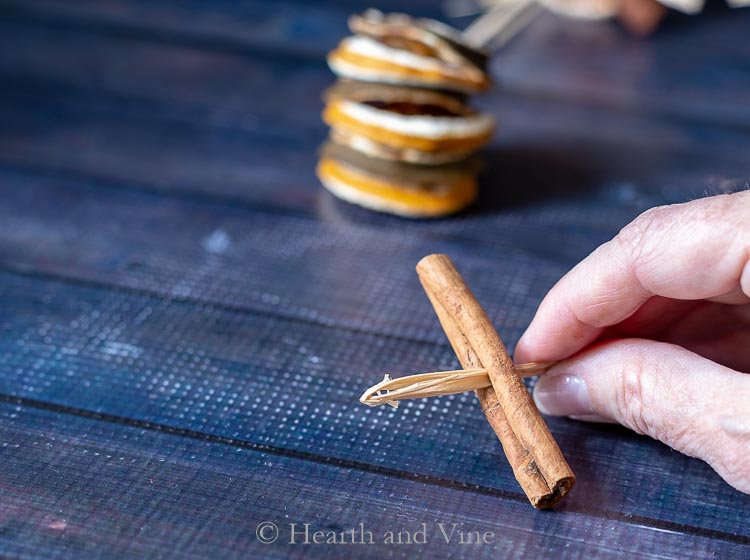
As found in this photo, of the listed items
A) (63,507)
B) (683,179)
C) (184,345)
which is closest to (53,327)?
(184,345)

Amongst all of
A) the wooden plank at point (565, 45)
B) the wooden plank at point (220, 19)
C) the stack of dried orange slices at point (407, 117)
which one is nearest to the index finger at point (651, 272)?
the stack of dried orange slices at point (407, 117)

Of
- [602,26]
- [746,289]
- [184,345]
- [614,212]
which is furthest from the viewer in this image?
[602,26]

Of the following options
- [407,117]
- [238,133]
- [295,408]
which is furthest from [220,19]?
[295,408]

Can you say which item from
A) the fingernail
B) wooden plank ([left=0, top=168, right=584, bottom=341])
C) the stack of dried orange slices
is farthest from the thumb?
the stack of dried orange slices

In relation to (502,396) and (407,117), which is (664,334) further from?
(407,117)

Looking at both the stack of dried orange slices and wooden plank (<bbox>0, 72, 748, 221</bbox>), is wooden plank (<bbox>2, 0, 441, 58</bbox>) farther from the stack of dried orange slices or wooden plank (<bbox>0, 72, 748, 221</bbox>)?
the stack of dried orange slices

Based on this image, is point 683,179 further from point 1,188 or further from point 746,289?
point 1,188
